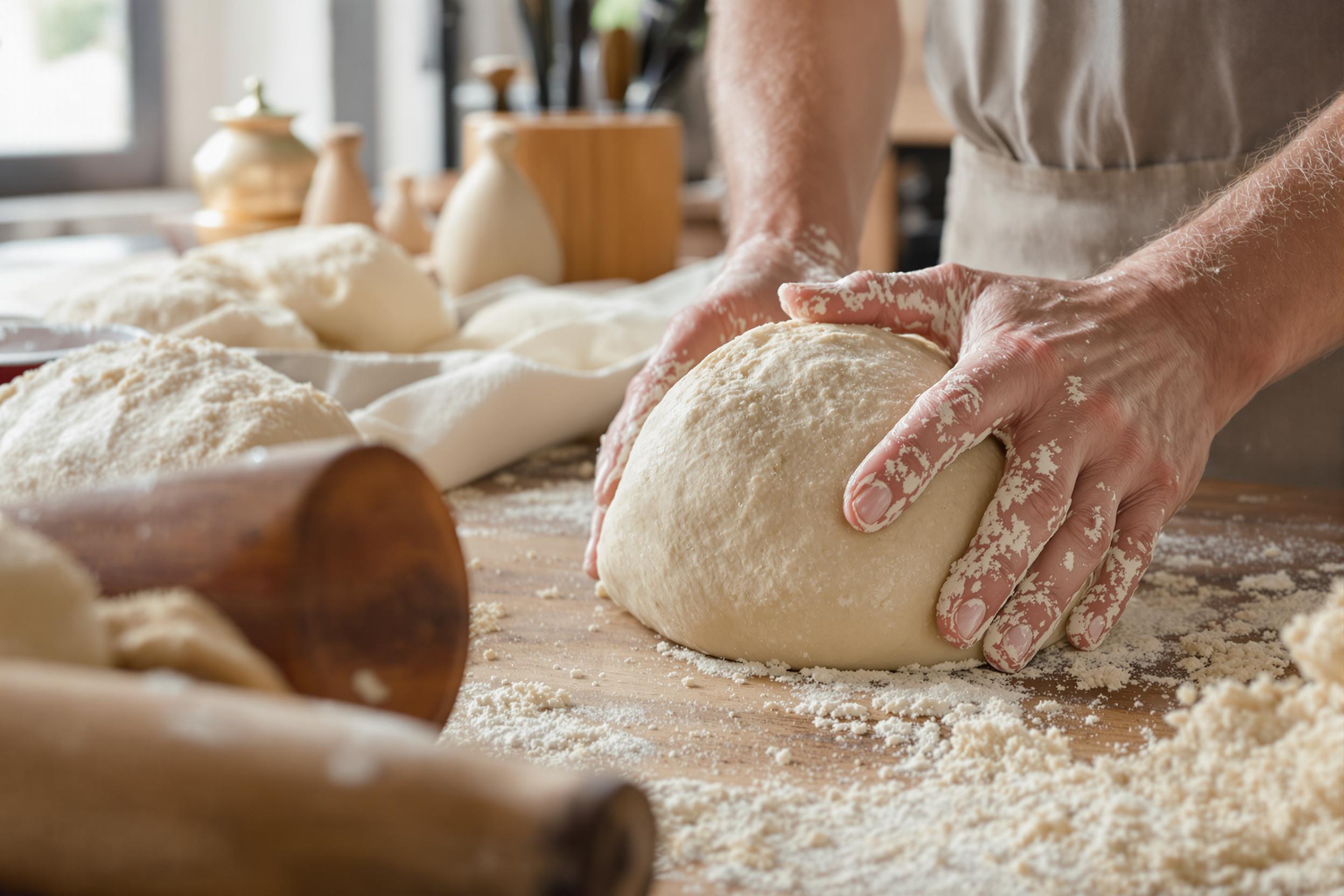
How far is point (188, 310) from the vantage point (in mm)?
1612

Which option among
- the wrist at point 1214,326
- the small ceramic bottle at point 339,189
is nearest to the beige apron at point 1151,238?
the wrist at point 1214,326

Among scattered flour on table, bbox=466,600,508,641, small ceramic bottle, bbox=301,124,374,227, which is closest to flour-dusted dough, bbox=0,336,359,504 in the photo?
scattered flour on table, bbox=466,600,508,641

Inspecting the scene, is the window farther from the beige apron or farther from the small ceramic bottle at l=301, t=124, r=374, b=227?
the beige apron

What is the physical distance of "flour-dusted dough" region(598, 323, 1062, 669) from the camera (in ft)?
3.14

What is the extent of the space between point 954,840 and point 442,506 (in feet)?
1.22

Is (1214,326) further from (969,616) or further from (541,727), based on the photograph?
(541,727)

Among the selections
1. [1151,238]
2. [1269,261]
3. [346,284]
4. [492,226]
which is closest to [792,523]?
[1269,261]

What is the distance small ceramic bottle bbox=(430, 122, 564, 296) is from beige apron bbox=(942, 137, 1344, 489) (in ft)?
3.38

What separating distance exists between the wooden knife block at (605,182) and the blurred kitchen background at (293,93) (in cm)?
20

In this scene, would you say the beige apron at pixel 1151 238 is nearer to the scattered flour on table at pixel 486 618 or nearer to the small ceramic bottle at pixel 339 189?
the scattered flour on table at pixel 486 618

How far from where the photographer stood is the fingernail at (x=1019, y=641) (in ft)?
3.13

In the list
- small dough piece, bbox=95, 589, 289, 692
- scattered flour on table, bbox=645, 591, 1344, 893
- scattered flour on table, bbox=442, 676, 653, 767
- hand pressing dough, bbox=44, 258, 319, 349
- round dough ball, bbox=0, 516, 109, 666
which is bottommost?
scattered flour on table, bbox=442, 676, 653, 767

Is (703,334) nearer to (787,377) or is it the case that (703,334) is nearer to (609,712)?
(787,377)

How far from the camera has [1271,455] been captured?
1567 millimetres
